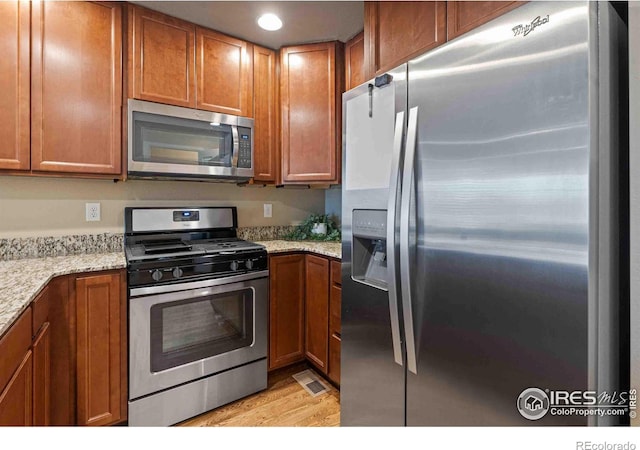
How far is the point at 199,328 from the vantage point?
1962mm

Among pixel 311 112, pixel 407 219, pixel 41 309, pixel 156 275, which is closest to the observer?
pixel 407 219

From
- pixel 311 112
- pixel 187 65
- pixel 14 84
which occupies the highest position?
pixel 187 65

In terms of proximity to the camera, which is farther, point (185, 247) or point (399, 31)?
point (185, 247)

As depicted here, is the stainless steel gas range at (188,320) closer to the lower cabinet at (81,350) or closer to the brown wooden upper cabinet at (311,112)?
the lower cabinet at (81,350)

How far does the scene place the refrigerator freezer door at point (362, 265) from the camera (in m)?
1.35

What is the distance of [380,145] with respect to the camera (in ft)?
4.60

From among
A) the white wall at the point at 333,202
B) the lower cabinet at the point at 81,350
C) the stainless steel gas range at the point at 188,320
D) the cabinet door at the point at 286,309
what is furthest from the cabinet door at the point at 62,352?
the white wall at the point at 333,202

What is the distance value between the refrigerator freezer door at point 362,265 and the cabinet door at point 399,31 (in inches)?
7.8

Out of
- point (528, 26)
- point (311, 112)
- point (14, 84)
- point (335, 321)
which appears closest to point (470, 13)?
point (528, 26)

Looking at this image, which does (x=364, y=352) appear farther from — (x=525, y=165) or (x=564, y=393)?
(x=525, y=165)

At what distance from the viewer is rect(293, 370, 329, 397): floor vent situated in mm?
2207

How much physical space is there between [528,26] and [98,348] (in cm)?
218

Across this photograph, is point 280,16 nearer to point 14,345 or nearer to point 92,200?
point 92,200
